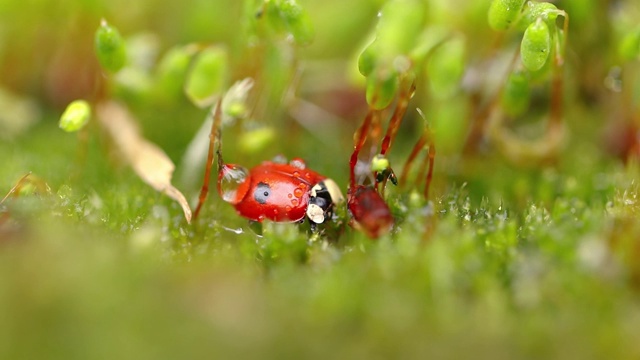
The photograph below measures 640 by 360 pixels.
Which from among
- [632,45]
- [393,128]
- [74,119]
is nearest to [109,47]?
[74,119]

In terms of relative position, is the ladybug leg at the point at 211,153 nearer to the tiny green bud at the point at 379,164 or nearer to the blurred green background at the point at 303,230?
the blurred green background at the point at 303,230

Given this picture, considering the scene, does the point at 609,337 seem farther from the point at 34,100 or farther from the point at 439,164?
the point at 34,100

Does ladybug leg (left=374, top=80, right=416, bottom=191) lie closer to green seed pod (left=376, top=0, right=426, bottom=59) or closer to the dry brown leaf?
green seed pod (left=376, top=0, right=426, bottom=59)

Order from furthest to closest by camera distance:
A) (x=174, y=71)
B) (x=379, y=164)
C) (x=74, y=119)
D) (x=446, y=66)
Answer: (x=174, y=71)
(x=446, y=66)
(x=74, y=119)
(x=379, y=164)

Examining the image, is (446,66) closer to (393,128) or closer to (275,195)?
(393,128)

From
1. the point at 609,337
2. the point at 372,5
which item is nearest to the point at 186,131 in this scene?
the point at 372,5
